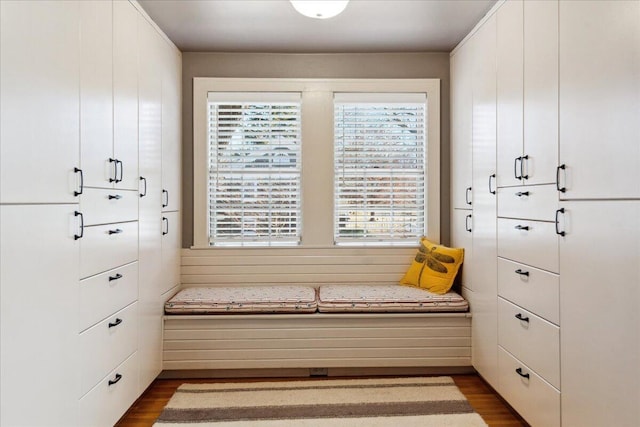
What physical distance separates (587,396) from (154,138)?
9.11 ft

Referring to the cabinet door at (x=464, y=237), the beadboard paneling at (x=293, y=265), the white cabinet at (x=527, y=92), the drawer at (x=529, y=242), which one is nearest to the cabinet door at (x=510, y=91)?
the white cabinet at (x=527, y=92)

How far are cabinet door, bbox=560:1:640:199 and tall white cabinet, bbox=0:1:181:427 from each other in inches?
84.7

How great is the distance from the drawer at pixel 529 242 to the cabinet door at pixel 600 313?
88mm

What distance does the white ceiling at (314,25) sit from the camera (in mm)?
2668

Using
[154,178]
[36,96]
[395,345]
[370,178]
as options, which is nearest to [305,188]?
[370,178]

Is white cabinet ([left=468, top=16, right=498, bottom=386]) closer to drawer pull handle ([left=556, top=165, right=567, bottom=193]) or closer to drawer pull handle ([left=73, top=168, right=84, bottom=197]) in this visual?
drawer pull handle ([left=556, top=165, right=567, bottom=193])

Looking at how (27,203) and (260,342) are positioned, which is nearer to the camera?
(27,203)

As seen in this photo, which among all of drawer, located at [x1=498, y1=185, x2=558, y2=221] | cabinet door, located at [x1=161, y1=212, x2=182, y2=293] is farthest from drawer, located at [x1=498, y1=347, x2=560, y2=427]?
cabinet door, located at [x1=161, y1=212, x2=182, y2=293]

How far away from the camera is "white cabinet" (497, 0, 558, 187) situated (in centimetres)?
199

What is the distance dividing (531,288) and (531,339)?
0.88ft

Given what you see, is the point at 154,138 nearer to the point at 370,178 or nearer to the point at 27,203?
the point at 27,203

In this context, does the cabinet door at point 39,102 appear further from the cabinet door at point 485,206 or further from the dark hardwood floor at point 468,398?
the cabinet door at point 485,206

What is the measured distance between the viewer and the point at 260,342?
299 cm

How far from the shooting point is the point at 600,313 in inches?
65.4
